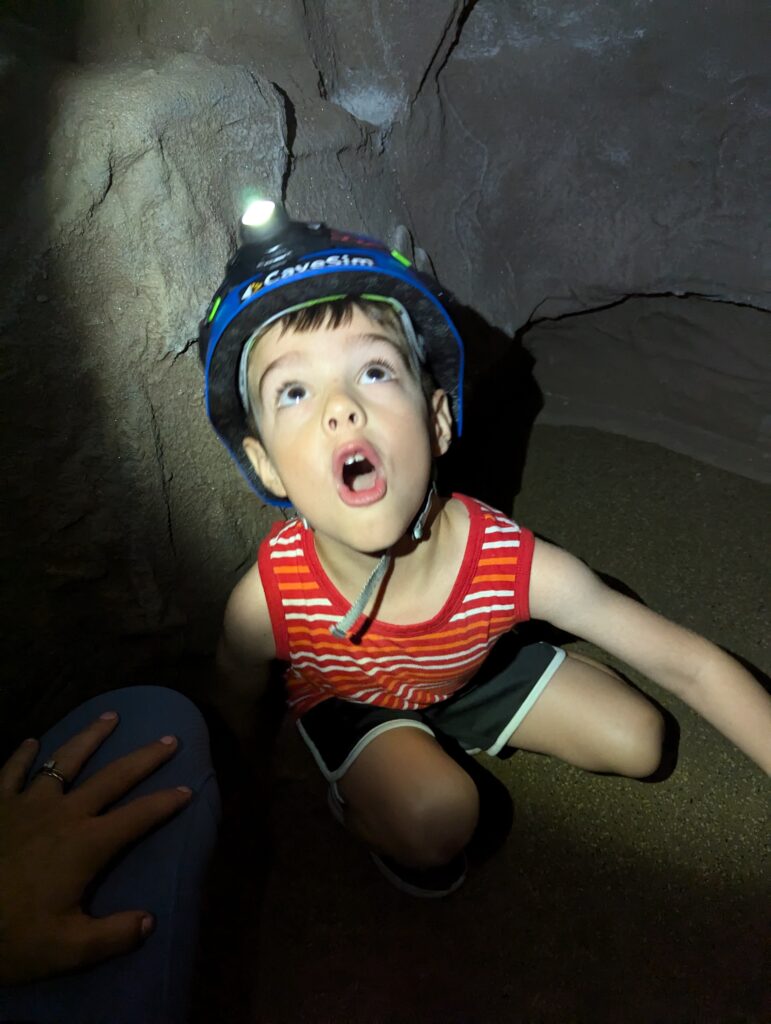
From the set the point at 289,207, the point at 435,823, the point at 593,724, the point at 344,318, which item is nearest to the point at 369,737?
the point at 435,823

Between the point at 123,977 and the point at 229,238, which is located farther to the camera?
the point at 229,238

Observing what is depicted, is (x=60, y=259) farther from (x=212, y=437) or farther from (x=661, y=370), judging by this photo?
(x=661, y=370)

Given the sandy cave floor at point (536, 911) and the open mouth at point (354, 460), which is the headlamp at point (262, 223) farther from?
the sandy cave floor at point (536, 911)

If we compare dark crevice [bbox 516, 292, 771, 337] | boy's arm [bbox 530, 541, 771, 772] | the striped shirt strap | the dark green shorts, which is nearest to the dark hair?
the striped shirt strap

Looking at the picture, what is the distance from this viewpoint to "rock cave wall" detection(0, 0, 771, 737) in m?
1.26

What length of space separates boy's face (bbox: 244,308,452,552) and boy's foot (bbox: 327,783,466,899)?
815 mm

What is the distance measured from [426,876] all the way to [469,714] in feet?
1.13

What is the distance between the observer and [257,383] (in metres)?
1.20

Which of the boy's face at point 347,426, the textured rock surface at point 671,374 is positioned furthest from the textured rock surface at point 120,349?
the textured rock surface at point 671,374

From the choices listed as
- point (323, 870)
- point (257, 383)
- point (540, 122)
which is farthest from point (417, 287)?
point (323, 870)

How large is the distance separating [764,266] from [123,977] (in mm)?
2046

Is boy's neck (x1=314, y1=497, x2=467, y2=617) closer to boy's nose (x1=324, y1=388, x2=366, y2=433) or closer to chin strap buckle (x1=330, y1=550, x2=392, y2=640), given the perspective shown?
chin strap buckle (x1=330, y1=550, x2=392, y2=640)

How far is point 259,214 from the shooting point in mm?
1222

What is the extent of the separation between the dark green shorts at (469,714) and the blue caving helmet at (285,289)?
2.10 ft
